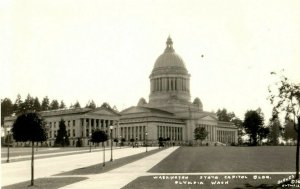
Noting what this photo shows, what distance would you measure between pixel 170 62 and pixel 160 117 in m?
22.9

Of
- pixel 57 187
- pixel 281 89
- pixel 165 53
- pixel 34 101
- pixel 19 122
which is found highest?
pixel 165 53

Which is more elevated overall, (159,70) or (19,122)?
(159,70)

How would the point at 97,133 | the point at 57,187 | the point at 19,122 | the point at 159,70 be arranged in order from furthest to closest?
the point at 159,70
the point at 97,133
the point at 19,122
the point at 57,187

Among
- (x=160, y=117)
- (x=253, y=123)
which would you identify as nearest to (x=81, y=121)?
(x=160, y=117)

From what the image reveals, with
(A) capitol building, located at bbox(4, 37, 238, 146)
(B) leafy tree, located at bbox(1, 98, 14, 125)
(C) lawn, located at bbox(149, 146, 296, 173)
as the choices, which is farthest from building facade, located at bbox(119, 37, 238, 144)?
(C) lawn, located at bbox(149, 146, 296, 173)

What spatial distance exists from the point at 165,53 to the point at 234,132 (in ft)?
126

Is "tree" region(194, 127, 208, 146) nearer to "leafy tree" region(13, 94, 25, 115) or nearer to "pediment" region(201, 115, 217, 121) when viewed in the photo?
"pediment" region(201, 115, 217, 121)

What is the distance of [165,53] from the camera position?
153125mm

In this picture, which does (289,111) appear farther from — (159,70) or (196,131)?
(159,70)

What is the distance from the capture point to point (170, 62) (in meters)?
150

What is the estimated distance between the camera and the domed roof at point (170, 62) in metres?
149

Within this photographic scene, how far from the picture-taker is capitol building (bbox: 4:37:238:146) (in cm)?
11900

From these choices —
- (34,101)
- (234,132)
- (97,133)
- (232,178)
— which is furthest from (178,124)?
(232,178)

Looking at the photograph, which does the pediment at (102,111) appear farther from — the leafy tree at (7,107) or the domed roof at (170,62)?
the leafy tree at (7,107)
